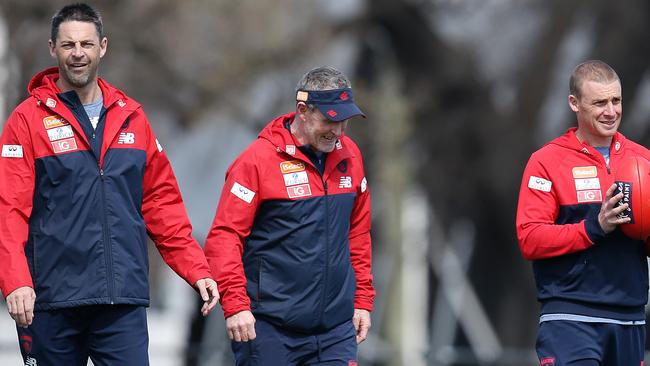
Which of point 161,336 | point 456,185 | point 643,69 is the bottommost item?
point 161,336

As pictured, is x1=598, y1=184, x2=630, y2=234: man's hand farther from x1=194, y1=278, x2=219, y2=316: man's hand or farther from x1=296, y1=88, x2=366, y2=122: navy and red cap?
x1=194, y1=278, x2=219, y2=316: man's hand

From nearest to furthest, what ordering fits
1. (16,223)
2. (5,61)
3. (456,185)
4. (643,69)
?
(16,223)
(5,61)
(643,69)
(456,185)

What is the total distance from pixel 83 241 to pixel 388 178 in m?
15.1

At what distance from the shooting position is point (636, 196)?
7680 mm

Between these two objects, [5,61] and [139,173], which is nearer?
[139,173]

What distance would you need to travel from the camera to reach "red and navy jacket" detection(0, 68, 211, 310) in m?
7.47

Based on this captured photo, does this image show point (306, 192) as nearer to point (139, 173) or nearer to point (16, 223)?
point (139, 173)

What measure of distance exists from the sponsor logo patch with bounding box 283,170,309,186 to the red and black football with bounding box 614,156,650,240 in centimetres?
160

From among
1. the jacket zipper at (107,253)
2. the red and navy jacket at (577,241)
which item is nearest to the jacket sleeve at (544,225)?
the red and navy jacket at (577,241)

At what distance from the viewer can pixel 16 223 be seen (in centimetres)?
743

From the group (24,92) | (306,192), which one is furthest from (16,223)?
(24,92)

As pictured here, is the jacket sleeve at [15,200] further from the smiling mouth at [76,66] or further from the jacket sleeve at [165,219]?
the jacket sleeve at [165,219]

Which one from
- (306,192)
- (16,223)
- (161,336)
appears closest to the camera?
(16,223)

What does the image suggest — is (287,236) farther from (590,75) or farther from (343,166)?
(590,75)
